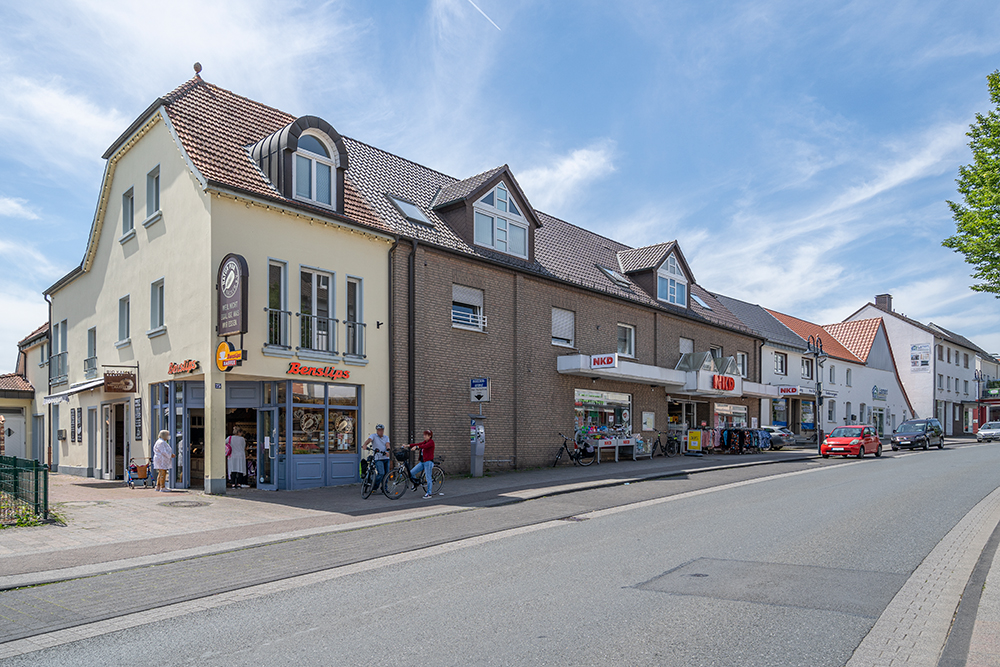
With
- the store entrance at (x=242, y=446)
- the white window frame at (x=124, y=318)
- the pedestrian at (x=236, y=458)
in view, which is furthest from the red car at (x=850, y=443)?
the white window frame at (x=124, y=318)

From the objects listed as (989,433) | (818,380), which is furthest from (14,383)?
(989,433)

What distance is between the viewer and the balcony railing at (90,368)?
22.5 meters

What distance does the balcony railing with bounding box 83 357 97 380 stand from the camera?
2250 centimetres

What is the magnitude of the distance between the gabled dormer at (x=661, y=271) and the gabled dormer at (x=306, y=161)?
14981 mm

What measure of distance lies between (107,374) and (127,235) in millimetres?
3931

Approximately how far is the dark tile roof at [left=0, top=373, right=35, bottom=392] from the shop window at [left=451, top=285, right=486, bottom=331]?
837 inches

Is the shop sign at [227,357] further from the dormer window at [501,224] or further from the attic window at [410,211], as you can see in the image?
the dormer window at [501,224]

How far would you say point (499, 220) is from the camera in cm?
2302

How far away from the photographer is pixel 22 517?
11859 millimetres

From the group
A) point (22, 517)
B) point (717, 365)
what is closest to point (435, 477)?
point (22, 517)

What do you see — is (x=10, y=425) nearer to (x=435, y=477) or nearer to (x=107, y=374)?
(x=107, y=374)

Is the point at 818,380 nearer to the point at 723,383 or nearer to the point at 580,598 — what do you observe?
the point at 723,383

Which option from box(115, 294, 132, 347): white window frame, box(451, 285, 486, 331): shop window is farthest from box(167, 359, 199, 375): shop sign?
box(451, 285, 486, 331): shop window

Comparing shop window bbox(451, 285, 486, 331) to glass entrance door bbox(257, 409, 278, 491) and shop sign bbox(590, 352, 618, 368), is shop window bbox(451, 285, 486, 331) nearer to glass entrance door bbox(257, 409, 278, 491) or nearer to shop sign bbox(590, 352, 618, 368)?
shop sign bbox(590, 352, 618, 368)
